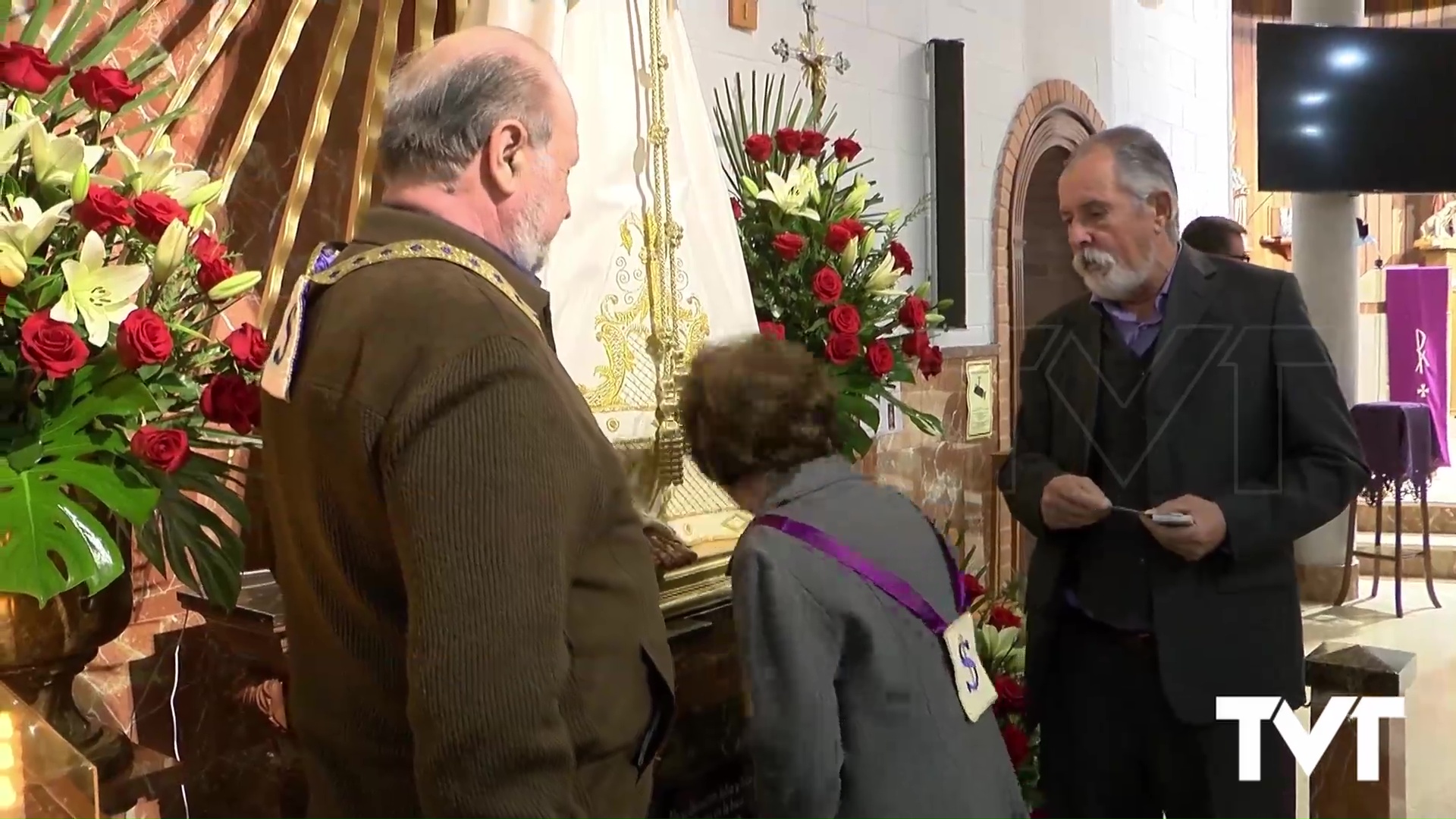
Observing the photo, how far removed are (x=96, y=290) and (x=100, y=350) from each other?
8 centimetres

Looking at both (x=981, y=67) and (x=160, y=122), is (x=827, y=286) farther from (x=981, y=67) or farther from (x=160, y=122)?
(x=981, y=67)

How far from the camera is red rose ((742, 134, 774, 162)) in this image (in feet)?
8.18

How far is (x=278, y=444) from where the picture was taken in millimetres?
1246

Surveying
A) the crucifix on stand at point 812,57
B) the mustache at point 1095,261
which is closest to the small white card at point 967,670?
the mustache at point 1095,261

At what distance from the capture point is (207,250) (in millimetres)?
1463

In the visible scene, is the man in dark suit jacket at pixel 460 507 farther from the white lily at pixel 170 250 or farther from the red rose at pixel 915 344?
the red rose at pixel 915 344

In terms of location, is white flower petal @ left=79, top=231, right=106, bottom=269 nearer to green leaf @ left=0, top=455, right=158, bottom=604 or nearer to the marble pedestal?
green leaf @ left=0, top=455, right=158, bottom=604

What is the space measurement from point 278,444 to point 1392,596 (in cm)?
656

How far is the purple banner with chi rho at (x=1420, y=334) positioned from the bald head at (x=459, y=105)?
7150 millimetres

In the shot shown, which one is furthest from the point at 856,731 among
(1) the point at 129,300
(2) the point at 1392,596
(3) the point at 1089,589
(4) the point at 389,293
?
(2) the point at 1392,596

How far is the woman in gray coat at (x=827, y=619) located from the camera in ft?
5.15

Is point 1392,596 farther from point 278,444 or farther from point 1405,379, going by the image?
point 278,444

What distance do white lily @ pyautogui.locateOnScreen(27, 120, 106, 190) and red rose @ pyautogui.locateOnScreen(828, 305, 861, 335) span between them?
52.6 inches

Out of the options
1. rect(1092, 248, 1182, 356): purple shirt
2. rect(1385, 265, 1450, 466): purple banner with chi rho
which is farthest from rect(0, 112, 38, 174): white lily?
rect(1385, 265, 1450, 466): purple banner with chi rho
